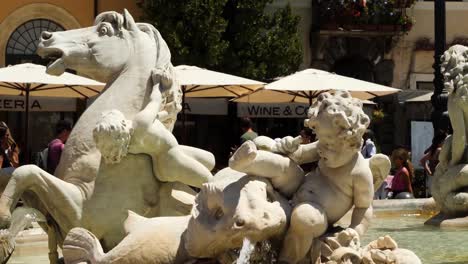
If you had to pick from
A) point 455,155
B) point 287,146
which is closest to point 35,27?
point 455,155

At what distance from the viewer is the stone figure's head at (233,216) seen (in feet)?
11.0

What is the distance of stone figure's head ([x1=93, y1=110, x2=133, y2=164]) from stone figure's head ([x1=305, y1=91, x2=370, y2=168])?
94cm

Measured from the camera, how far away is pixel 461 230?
8.46m

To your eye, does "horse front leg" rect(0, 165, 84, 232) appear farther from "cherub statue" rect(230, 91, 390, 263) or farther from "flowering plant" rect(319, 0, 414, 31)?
"flowering plant" rect(319, 0, 414, 31)

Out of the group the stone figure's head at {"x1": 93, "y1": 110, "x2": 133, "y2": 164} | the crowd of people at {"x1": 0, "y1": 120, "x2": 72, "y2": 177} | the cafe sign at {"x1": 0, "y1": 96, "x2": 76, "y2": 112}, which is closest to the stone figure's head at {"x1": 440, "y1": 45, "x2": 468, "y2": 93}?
the crowd of people at {"x1": 0, "y1": 120, "x2": 72, "y2": 177}

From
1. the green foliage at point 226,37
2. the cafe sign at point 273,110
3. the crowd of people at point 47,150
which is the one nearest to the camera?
the crowd of people at point 47,150

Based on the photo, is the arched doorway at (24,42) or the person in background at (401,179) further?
the arched doorway at (24,42)

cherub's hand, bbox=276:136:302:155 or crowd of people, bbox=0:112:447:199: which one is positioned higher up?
cherub's hand, bbox=276:136:302:155

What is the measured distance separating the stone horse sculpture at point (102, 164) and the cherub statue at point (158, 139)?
4 centimetres

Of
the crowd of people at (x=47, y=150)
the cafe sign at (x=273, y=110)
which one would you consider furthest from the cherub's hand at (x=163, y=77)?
the cafe sign at (x=273, y=110)

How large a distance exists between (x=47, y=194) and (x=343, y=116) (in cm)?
146

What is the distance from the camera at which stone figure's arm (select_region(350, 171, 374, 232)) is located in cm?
356

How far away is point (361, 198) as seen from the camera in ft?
11.7

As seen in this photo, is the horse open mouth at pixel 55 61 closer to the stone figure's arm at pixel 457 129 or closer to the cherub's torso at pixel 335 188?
the cherub's torso at pixel 335 188
